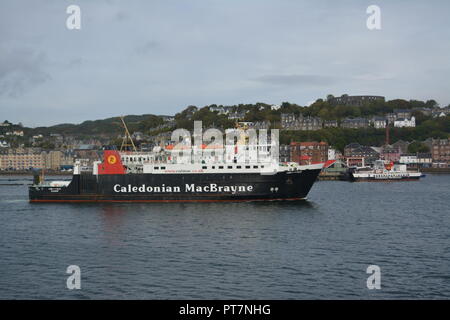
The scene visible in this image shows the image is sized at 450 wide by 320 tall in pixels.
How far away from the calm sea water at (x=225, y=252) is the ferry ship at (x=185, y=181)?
186cm

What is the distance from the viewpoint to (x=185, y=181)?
37.3 meters

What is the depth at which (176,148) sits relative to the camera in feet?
127

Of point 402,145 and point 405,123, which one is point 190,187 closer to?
point 402,145

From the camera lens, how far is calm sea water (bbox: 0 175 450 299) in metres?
16.5

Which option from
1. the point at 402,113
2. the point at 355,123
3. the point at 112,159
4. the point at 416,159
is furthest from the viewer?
the point at 402,113

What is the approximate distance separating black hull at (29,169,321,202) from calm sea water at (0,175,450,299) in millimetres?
1761

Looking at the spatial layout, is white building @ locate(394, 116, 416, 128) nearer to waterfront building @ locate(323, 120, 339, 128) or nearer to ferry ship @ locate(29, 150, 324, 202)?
waterfront building @ locate(323, 120, 339, 128)

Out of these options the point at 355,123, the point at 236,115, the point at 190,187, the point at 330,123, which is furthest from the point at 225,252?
the point at 236,115

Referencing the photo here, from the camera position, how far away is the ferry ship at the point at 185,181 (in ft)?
120

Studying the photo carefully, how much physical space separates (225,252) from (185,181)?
16.3 m

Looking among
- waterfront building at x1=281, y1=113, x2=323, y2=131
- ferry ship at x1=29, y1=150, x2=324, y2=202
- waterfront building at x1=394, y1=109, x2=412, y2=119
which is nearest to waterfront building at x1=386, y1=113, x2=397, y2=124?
waterfront building at x1=394, y1=109, x2=412, y2=119

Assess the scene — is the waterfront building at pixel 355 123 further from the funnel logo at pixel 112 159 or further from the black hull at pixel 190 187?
the funnel logo at pixel 112 159
